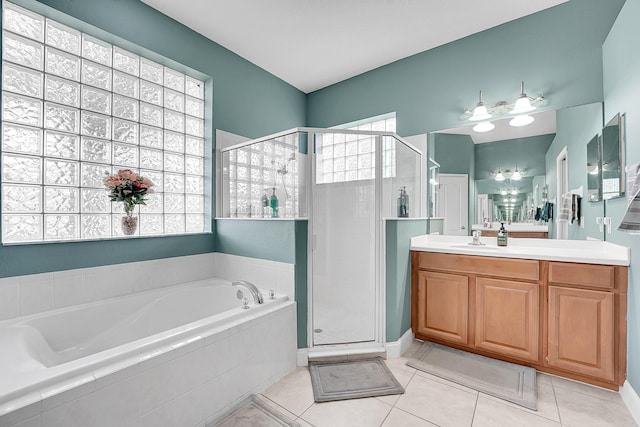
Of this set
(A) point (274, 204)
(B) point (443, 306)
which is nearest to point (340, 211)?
(A) point (274, 204)

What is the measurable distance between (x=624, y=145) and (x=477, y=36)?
1.59 metres

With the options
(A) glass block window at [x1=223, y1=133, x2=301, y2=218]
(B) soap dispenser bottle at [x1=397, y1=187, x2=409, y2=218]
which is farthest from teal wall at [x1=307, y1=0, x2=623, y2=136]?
(A) glass block window at [x1=223, y1=133, x2=301, y2=218]

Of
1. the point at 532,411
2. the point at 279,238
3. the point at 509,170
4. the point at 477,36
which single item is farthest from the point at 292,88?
the point at 532,411

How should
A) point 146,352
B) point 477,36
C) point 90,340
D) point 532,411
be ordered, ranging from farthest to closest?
point 477,36 → point 90,340 → point 532,411 → point 146,352

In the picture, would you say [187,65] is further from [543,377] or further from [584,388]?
[584,388]

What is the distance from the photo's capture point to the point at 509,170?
252 centimetres

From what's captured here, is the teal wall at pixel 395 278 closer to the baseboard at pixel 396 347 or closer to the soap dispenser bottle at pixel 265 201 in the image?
the baseboard at pixel 396 347

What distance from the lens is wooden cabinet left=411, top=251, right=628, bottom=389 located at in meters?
1.77

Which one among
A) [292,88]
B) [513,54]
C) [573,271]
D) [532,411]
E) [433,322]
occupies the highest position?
[292,88]

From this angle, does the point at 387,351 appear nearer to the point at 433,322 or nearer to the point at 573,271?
the point at 433,322

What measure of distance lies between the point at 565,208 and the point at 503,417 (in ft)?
5.34

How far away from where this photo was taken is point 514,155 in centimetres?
250

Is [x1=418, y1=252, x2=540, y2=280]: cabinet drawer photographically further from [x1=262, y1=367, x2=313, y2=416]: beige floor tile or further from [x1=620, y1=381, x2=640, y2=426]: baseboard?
[x1=262, y1=367, x2=313, y2=416]: beige floor tile

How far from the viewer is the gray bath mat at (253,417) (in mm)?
1548
